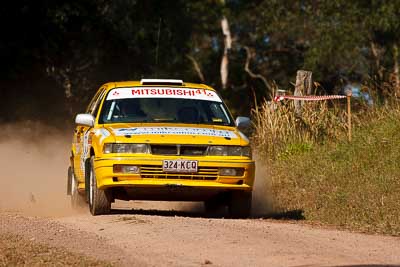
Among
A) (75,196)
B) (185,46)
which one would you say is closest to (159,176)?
(75,196)

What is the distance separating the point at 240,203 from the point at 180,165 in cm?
107

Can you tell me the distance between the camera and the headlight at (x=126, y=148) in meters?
14.2

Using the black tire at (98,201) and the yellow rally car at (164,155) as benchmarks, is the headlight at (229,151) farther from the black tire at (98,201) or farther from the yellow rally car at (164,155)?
the black tire at (98,201)

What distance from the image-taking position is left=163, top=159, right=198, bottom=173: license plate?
46.5 feet

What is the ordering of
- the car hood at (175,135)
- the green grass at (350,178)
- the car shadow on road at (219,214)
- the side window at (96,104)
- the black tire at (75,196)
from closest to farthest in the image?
the car hood at (175,135) < the green grass at (350,178) < the car shadow on road at (219,214) < the side window at (96,104) < the black tire at (75,196)

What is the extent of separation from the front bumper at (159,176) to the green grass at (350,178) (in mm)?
1413

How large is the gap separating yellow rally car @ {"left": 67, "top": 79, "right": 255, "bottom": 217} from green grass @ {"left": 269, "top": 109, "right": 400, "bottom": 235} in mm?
1339

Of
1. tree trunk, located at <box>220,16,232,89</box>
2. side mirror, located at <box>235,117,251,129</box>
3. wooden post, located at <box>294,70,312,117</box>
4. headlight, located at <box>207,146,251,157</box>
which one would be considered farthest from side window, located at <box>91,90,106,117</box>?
tree trunk, located at <box>220,16,232,89</box>

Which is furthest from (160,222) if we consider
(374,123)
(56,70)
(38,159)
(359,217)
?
Answer: (56,70)

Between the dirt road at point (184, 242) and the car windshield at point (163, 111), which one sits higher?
the car windshield at point (163, 111)

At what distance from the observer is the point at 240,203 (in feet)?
48.8

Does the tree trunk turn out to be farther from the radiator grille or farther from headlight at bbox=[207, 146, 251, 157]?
the radiator grille

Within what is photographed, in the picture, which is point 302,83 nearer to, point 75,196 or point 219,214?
point 219,214

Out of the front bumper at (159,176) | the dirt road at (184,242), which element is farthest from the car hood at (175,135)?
the dirt road at (184,242)
